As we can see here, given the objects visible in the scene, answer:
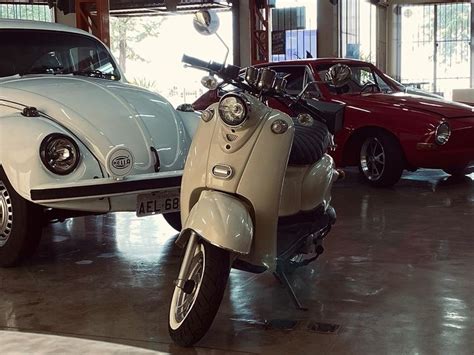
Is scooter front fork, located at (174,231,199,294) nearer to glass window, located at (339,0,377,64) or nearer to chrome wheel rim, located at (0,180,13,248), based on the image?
chrome wheel rim, located at (0,180,13,248)

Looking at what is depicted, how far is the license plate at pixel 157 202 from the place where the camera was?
13.3ft

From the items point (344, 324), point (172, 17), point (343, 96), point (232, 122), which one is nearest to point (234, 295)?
point (344, 324)

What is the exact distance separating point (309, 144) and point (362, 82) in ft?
15.4

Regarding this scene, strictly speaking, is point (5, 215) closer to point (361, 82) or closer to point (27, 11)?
point (361, 82)

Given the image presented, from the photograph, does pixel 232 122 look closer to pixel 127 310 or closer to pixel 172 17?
pixel 127 310

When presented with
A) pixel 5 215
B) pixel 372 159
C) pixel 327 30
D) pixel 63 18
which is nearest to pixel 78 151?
pixel 5 215

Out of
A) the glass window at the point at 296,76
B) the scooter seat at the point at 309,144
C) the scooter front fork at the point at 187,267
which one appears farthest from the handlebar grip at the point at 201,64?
the glass window at the point at 296,76

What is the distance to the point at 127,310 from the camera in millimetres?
3438

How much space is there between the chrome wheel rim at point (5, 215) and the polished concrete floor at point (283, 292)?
0.87ft

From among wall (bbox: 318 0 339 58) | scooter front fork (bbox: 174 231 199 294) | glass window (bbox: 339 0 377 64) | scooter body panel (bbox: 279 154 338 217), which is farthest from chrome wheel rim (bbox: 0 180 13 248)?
glass window (bbox: 339 0 377 64)

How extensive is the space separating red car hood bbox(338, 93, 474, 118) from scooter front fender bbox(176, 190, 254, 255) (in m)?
4.57

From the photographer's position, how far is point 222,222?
2.73 m

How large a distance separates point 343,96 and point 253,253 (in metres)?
4.80

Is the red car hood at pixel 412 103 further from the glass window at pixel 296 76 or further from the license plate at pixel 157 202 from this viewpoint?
the license plate at pixel 157 202
